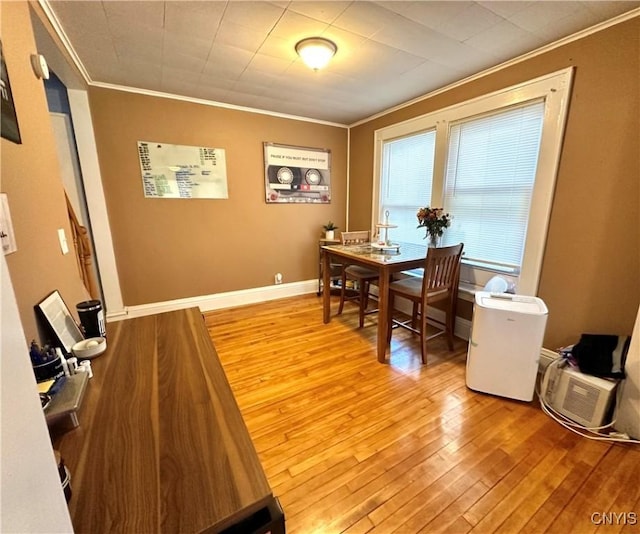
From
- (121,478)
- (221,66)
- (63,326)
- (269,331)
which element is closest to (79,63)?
(221,66)

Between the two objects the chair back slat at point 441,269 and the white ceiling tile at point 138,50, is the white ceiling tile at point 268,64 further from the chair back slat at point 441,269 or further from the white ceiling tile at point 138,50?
the chair back slat at point 441,269

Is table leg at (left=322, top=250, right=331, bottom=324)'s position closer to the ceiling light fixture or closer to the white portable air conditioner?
the ceiling light fixture

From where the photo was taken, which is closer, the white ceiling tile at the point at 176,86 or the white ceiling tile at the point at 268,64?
the white ceiling tile at the point at 268,64

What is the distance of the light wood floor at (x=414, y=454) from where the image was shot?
47.1 inches

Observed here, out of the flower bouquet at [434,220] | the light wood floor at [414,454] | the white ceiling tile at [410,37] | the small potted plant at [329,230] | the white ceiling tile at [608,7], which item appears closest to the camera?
the light wood floor at [414,454]

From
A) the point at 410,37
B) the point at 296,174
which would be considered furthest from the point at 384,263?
the point at 296,174

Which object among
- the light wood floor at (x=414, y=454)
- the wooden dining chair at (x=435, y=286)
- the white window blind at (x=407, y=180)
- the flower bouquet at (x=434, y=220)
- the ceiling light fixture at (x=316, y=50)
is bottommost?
the light wood floor at (x=414, y=454)

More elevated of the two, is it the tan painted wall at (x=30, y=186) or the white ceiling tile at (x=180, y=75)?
the white ceiling tile at (x=180, y=75)

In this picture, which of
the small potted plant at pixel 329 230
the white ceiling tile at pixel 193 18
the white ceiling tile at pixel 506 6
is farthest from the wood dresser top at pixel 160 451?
the small potted plant at pixel 329 230

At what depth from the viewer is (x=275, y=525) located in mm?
618

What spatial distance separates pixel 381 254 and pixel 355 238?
93 centimetres

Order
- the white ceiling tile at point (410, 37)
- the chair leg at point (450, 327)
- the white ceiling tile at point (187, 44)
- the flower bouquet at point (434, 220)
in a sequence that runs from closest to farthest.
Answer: the white ceiling tile at point (410, 37) < the white ceiling tile at point (187, 44) < the chair leg at point (450, 327) < the flower bouquet at point (434, 220)

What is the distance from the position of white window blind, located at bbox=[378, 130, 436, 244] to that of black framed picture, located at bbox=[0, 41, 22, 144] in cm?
301

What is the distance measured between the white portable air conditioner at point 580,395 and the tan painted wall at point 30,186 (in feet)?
8.73
